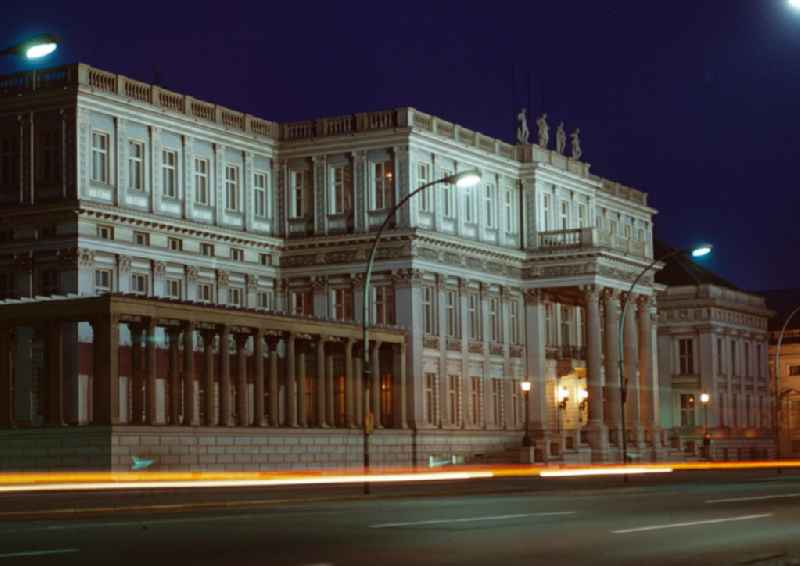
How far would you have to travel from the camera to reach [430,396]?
246 ft

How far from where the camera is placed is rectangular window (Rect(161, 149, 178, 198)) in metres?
68.6

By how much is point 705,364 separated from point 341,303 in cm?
3947

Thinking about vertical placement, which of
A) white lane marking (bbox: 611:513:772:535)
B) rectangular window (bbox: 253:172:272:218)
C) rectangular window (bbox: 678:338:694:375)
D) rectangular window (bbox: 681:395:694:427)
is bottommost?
white lane marking (bbox: 611:513:772:535)

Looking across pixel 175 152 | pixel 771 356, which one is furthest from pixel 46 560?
pixel 771 356

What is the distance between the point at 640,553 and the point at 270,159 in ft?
186

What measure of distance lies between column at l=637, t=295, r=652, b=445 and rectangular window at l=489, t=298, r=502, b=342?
36.8ft

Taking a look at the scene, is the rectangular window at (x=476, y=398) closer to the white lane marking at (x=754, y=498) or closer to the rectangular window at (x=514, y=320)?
the rectangular window at (x=514, y=320)

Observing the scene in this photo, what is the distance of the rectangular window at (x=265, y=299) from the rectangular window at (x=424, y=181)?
8103mm

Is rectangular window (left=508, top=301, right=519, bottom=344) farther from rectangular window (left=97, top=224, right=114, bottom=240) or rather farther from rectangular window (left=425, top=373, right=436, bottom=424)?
rectangular window (left=97, top=224, right=114, bottom=240)

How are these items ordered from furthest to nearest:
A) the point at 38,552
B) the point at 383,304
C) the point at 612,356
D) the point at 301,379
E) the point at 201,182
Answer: the point at 612,356
the point at 383,304
the point at 201,182
the point at 301,379
the point at 38,552

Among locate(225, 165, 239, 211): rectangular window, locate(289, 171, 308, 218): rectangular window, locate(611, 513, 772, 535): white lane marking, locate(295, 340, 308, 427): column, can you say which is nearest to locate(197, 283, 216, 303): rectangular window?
locate(225, 165, 239, 211): rectangular window

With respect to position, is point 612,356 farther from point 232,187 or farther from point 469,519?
point 469,519

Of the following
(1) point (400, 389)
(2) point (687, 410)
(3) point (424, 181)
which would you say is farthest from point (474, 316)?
(2) point (687, 410)

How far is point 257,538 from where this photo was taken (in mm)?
22859
